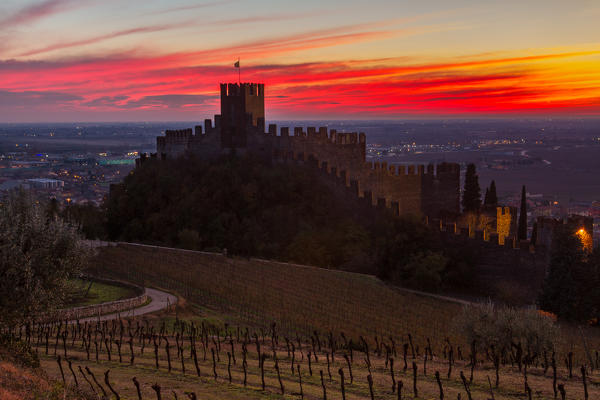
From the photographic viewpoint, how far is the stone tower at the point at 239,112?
48344 mm

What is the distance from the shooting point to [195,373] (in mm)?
15250

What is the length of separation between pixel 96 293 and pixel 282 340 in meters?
9.52

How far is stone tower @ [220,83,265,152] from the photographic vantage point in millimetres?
48344

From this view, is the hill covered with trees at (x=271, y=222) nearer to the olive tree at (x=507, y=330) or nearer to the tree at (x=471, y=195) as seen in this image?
the tree at (x=471, y=195)

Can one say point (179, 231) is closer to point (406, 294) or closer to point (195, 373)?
point (406, 294)

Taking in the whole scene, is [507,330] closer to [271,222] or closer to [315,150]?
[271,222]

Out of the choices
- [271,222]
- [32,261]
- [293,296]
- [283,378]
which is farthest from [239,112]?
[283,378]

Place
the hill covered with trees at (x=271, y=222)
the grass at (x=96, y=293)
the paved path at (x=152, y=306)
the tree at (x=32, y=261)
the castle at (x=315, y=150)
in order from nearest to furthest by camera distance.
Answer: the tree at (x=32, y=261) → the paved path at (x=152, y=306) → the grass at (x=96, y=293) → the hill covered with trees at (x=271, y=222) → the castle at (x=315, y=150)

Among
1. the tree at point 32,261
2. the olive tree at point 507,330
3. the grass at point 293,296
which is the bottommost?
the grass at point 293,296

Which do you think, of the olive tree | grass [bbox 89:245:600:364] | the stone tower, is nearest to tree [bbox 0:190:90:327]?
grass [bbox 89:245:600:364]

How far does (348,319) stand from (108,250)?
54.9ft

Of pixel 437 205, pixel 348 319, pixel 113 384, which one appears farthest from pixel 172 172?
pixel 113 384

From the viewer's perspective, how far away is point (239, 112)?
48469 mm

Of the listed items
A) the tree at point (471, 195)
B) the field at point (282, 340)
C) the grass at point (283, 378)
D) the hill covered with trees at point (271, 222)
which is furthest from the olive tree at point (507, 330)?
the tree at point (471, 195)
